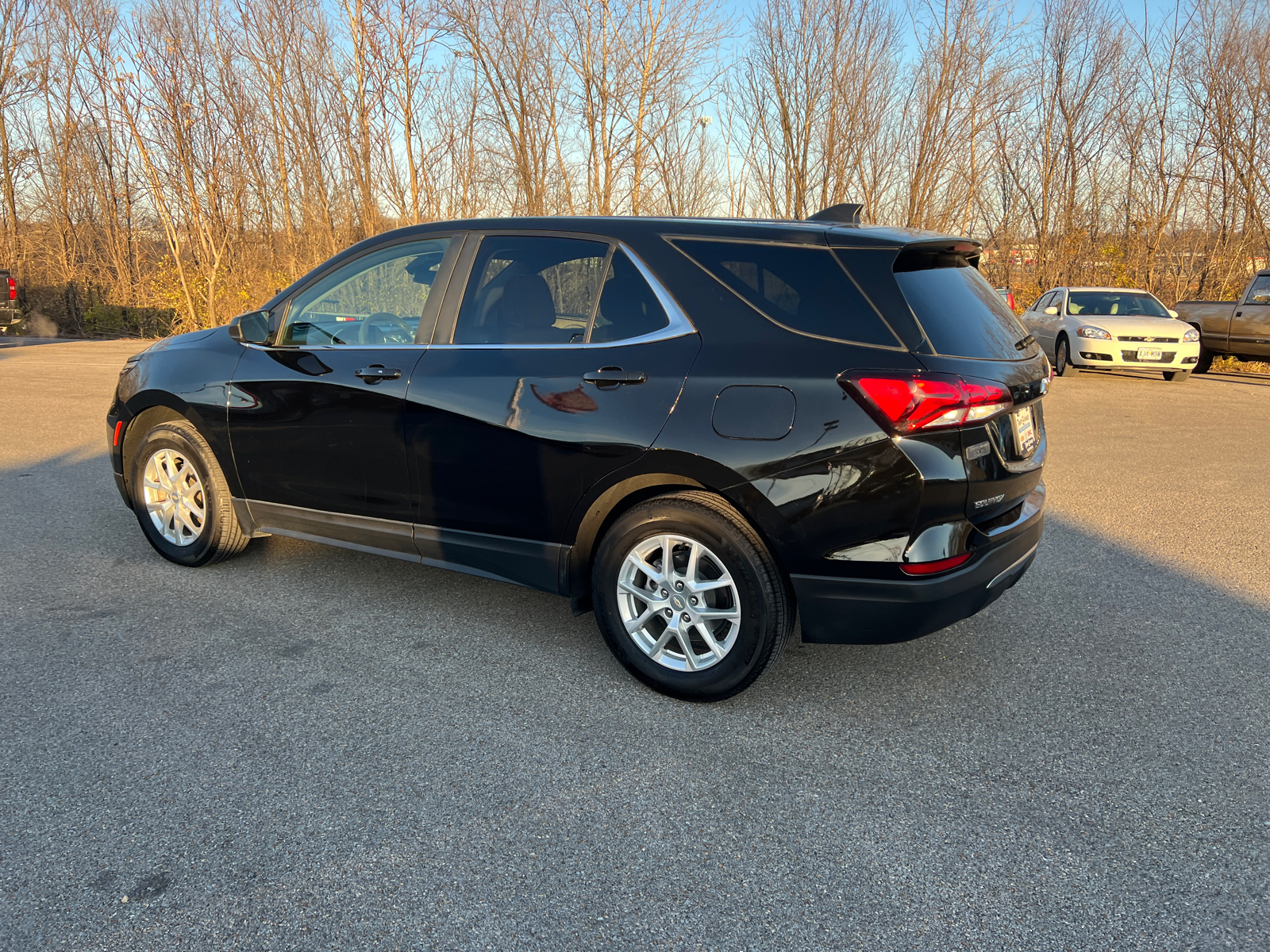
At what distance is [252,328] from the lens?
15.0 ft

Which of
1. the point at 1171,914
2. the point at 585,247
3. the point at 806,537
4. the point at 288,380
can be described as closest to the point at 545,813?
the point at 806,537

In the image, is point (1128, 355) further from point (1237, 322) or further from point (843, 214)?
point (843, 214)

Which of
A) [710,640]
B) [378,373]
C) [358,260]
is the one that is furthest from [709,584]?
[358,260]

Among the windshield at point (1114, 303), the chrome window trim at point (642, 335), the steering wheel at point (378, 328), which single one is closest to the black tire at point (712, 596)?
the chrome window trim at point (642, 335)

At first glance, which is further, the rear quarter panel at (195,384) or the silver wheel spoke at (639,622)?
the rear quarter panel at (195,384)

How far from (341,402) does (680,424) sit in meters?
1.72

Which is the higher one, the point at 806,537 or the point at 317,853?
the point at 806,537

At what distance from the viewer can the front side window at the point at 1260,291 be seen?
15.5m

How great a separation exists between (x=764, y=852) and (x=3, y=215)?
3184cm

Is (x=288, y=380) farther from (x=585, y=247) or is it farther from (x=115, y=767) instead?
(x=115, y=767)

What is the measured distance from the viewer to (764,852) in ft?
8.42

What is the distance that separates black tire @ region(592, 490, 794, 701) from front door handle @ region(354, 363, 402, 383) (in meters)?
1.22

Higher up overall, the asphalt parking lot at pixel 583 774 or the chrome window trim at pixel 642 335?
the chrome window trim at pixel 642 335

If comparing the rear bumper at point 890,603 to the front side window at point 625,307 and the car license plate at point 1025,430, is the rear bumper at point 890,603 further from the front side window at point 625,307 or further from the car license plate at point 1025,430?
the front side window at point 625,307
